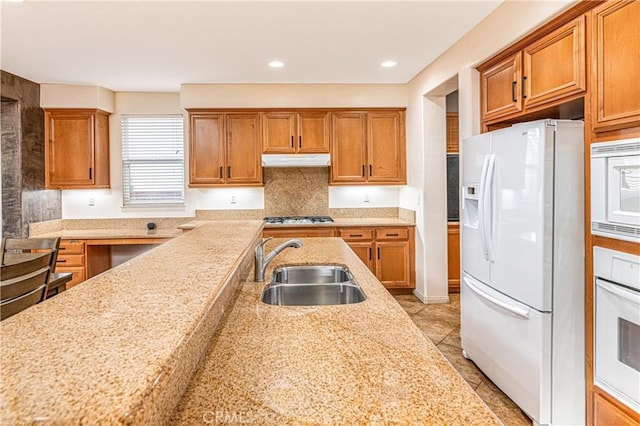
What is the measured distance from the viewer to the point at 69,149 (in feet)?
16.0

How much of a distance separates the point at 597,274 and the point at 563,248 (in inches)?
7.8

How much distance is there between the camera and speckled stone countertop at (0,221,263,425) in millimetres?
560

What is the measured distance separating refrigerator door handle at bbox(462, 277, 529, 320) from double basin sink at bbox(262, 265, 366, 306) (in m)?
0.98

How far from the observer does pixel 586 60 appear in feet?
6.69

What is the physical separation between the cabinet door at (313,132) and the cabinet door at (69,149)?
2.56 m

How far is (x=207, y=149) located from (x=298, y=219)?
1.41m

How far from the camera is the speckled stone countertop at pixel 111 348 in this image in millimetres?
560

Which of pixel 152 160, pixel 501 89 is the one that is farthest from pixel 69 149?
pixel 501 89

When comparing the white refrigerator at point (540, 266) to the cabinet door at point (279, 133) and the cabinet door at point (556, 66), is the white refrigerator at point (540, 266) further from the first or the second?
the cabinet door at point (279, 133)

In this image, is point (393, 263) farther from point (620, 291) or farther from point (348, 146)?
point (620, 291)

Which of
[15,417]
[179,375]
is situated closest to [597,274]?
[179,375]

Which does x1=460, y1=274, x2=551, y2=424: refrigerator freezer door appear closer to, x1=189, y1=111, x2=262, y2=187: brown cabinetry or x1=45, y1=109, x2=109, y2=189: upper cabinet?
x1=189, y1=111, x2=262, y2=187: brown cabinetry
